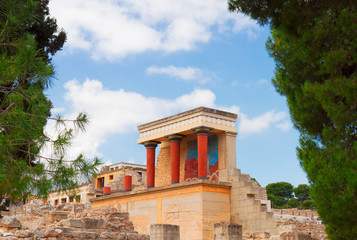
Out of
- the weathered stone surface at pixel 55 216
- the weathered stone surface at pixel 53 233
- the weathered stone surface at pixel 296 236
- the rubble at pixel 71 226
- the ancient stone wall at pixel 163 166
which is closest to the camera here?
the weathered stone surface at pixel 296 236

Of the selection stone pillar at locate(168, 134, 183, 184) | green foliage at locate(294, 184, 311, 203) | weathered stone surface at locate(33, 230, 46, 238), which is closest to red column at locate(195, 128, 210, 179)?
stone pillar at locate(168, 134, 183, 184)

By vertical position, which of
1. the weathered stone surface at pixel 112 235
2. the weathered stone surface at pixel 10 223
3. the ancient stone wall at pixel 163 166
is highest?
the ancient stone wall at pixel 163 166

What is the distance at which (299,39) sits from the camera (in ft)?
23.8

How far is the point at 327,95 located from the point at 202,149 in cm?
1439

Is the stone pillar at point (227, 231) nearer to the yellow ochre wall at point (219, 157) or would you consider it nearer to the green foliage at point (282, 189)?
the yellow ochre wall at point (219, 157)

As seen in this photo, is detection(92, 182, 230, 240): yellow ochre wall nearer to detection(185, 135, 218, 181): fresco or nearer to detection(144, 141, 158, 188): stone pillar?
detection(144, 141, 158, 188): stone pillar

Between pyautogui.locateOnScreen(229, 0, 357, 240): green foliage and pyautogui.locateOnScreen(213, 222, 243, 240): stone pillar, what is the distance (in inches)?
260

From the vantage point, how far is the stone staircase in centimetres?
1833

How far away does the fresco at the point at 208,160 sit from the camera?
22.1 m

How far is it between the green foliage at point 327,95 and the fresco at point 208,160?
1438cm

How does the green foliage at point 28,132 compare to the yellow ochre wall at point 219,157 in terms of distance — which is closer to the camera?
the green foliage at point 28,132

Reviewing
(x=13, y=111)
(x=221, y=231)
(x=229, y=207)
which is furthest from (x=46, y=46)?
(x=229, y=207)

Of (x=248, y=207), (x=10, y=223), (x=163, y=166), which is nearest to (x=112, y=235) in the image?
(x=10, y=223)

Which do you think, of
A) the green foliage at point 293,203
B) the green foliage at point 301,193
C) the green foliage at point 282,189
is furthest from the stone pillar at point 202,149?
the green foliage at point 282,189
